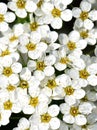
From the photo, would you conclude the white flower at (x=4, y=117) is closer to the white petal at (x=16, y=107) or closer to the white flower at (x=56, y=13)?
the white petal at (x=16, y=107)

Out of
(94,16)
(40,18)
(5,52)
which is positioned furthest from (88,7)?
(5,52)

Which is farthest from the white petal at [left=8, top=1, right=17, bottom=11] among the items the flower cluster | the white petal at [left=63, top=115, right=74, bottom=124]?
the white petal at [left=63, top=115, right=74, bottom=124]

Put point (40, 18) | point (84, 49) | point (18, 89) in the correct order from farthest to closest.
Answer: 1. point (84, 49)
2. point (40, 18)
3. point (18, 89)

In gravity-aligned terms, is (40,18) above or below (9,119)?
above

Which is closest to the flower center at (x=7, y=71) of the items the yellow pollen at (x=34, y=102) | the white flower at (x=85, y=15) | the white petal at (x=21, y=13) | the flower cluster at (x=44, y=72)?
Result: the flower cluster at (x=44, y=72)

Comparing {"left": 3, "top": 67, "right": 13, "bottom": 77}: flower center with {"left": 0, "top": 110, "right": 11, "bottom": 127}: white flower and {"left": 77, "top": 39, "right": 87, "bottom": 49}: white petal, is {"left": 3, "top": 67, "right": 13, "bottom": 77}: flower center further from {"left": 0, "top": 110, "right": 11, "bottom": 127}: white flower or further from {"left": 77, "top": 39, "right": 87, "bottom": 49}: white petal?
{"left": 77, "top": 39, "right": 87, "bottom": 49}: white petal

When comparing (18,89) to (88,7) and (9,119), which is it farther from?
(88,7)

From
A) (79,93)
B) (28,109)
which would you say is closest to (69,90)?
(79,93)
